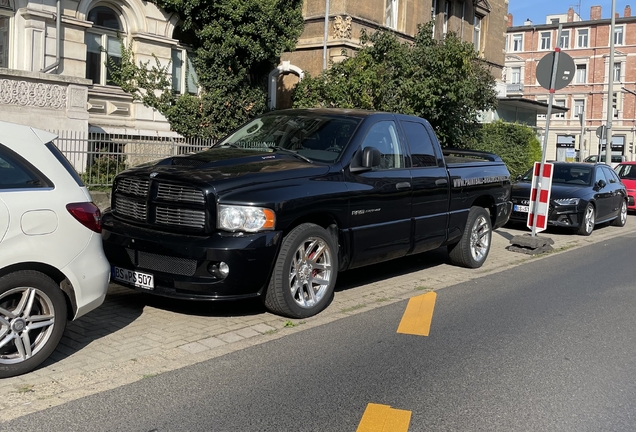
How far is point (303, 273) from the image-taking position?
629 cm

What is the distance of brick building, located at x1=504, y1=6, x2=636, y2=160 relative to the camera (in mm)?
67188

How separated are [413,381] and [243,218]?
1.97 metres

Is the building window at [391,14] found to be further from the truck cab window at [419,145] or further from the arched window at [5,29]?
the truck cab window at [419,145]

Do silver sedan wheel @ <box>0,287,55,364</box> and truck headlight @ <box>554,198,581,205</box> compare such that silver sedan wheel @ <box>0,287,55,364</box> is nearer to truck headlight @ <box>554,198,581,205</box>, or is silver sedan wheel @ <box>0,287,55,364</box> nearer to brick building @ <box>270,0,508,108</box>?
truck headlight @ <box>554,198,581,205</box>

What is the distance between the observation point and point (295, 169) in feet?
20.9

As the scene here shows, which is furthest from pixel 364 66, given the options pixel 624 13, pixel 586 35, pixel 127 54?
pixel 624 13

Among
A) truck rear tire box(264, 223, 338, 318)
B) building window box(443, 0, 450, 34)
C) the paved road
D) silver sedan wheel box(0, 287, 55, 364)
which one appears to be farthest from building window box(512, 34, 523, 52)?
silver sedan wheel box(0, 287, 55, 364)

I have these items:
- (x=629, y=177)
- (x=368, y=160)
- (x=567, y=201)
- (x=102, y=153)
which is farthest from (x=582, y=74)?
(x=368, y=160)

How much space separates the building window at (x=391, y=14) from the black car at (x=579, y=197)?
1031 centimetres

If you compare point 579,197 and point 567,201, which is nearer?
point 567,201

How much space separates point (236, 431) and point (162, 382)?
0.96m

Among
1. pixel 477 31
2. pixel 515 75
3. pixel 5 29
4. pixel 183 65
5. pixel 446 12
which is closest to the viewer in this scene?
pixel 5 29

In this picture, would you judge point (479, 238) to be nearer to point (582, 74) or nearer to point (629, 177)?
point (629, 177)

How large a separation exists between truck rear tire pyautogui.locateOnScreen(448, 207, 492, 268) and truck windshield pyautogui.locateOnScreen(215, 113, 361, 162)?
9.16 ft
